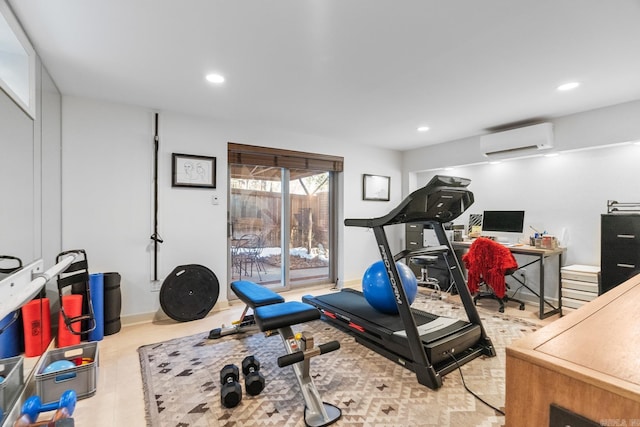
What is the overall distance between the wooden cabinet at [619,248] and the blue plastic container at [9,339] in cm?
527

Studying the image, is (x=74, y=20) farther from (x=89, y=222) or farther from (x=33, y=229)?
(x=89, y=222)

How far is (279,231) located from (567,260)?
392 centimetres

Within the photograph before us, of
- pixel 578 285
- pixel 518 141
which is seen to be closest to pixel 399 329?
pixel 578 285

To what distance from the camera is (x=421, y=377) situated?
2.19 meters

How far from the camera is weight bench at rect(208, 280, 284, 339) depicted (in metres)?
2.50

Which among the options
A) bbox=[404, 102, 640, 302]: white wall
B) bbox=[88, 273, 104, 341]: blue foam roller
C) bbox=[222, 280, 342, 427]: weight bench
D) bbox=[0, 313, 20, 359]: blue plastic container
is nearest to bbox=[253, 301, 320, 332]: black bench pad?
bbox=[222, 280, 342, 427]: weight bench

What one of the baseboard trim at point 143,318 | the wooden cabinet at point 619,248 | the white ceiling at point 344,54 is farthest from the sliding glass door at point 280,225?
the wooden cabinet at point 619,248

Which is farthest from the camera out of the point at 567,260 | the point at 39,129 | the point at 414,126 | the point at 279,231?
the point at 279,231

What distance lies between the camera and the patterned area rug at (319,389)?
1.84 meters

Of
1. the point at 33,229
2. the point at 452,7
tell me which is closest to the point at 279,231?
the point at 33,229

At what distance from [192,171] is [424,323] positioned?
310 centimetres

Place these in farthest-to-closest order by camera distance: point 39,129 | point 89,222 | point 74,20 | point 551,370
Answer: point 89,222, point 39,129, point 74,20, point 551,370

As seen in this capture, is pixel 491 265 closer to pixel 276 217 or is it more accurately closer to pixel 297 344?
pixel 297 344

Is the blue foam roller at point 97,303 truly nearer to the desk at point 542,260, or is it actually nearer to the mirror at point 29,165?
the mirror at point 29,165
